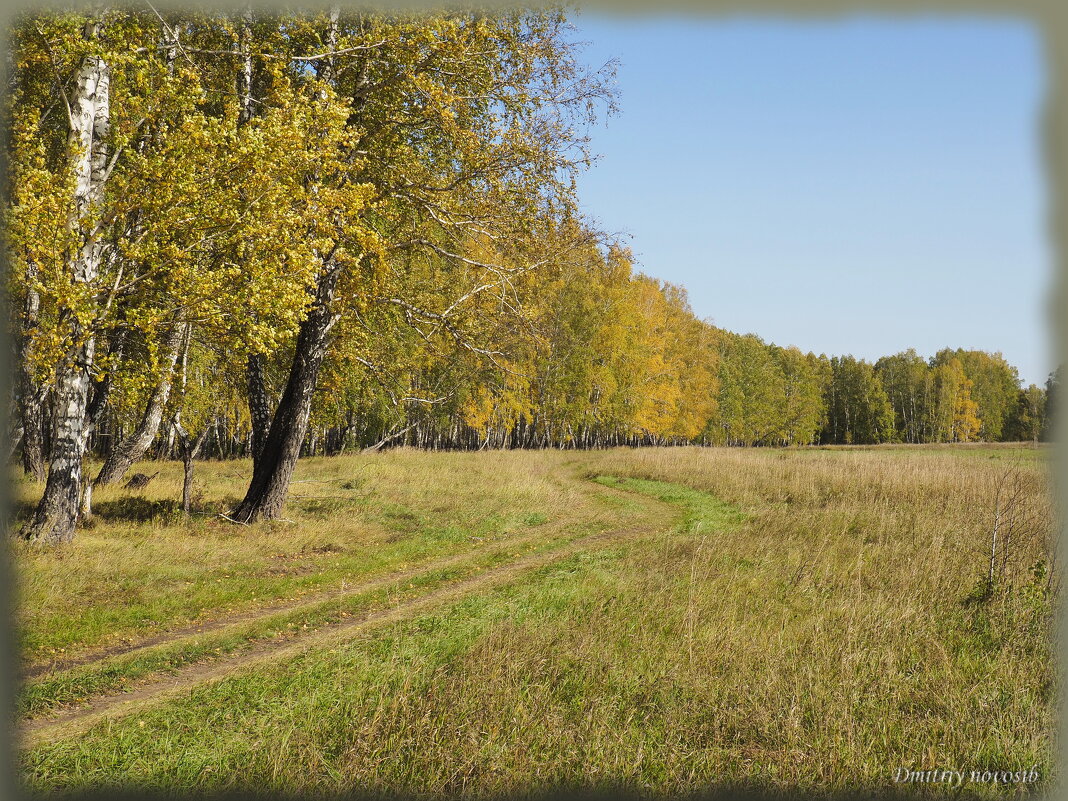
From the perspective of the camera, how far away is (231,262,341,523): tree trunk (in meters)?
13.4

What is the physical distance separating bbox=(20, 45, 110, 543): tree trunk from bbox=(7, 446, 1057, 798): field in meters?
0.72

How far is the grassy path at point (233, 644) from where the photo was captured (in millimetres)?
5301

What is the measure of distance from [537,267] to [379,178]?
3744 millimetres

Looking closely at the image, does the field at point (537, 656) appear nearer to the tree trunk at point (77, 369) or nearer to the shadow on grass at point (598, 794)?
the shadow on grass at point (598, 794)

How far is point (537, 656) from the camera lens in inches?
230

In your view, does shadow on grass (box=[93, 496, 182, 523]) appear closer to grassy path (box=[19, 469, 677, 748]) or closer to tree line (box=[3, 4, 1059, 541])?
tree line (box=[3, 4, 1059, 541])

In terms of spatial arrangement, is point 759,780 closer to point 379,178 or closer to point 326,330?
point 326,330

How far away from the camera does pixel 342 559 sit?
1095cm

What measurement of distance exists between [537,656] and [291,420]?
31.0 feet

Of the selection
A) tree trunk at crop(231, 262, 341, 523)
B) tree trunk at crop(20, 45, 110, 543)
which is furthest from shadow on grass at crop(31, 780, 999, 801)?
tree trunk at crop(231, 262, 341, 523)

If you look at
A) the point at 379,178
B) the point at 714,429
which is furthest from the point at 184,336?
the point at 714,429

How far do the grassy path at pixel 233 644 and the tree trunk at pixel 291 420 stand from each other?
4.51m

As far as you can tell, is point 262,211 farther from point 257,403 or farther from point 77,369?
point 257,403

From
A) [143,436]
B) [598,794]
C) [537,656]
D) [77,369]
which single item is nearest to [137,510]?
[143,436]
